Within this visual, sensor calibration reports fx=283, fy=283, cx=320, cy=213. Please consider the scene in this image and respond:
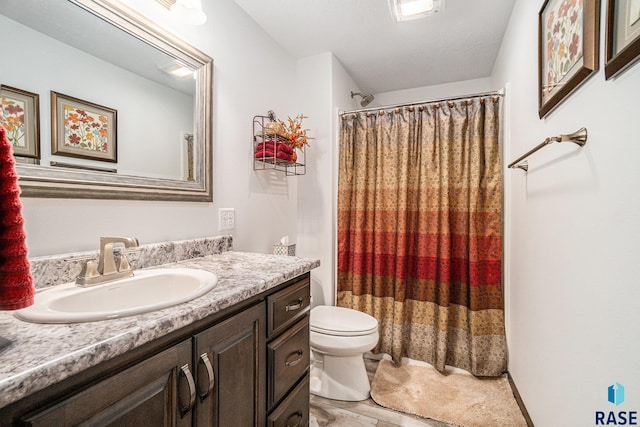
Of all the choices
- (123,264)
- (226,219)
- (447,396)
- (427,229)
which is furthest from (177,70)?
(447,396)

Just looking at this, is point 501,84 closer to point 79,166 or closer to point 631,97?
point 631,97

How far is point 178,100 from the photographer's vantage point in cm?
133

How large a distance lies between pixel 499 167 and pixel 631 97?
130cm

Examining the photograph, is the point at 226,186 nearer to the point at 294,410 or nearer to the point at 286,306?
the point at 286,306

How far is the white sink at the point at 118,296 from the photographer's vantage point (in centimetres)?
63

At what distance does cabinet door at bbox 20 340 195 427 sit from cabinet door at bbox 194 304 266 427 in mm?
44

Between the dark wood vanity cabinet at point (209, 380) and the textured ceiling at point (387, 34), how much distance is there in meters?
1.65

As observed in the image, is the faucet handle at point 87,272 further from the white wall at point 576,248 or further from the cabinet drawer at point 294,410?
the white wall at point 576,248

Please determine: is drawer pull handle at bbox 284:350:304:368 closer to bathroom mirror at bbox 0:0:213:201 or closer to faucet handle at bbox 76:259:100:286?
faucet handle at bbox 76:259:100:286

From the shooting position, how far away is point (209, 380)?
74 cm

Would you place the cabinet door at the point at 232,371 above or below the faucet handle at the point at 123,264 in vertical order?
below

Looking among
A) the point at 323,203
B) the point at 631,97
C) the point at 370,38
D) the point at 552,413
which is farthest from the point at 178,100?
the point at 552,413

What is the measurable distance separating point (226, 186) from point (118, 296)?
2.69ft

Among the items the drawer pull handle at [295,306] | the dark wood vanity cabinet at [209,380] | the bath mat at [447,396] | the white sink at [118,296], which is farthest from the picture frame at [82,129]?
the bath mat at [447,396]
